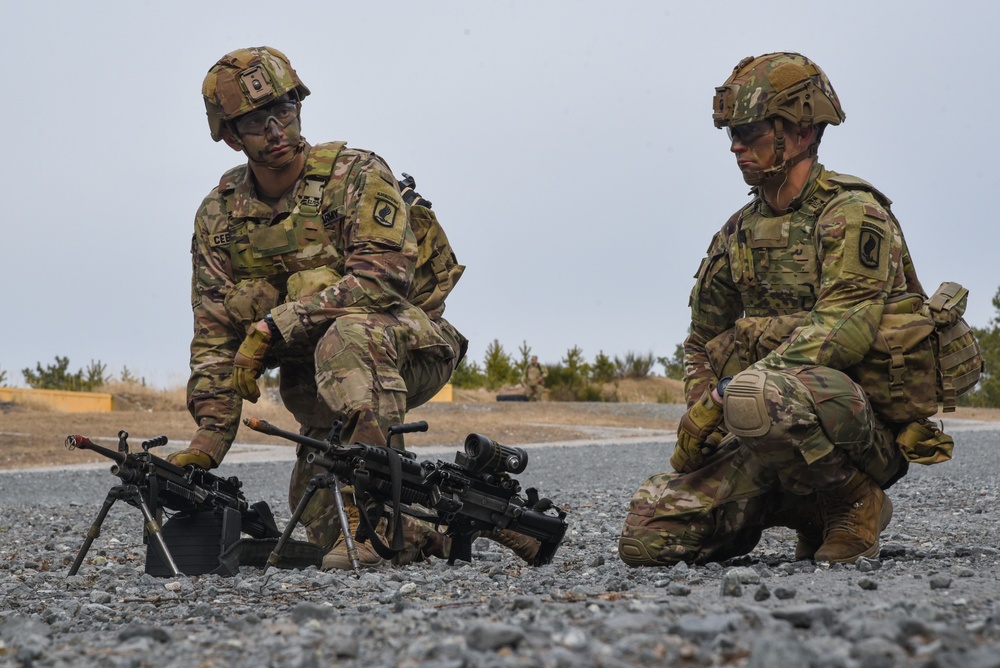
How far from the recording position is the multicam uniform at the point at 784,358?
4406mm

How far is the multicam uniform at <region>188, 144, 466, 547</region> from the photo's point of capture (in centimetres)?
525

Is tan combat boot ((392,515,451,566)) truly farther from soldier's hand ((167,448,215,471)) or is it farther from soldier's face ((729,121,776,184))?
soldier's face ((729,121,776,184))

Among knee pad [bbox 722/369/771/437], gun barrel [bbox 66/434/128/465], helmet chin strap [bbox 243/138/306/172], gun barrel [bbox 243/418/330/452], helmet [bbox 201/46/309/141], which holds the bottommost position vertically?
gun barrel [bbox 66/434/128/465]

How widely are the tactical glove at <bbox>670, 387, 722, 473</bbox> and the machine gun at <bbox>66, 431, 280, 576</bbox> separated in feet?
6.28

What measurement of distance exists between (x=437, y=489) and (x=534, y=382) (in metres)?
29.0

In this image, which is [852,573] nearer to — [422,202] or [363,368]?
[363,368]

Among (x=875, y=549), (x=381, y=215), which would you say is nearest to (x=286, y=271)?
(x=381, y=215)

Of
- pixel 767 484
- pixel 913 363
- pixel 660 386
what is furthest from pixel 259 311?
pixel 660 386

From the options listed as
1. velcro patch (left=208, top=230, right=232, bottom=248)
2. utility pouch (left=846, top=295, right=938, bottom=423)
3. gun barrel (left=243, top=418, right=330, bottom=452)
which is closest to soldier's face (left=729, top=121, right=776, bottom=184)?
utility pouch (left=846, top=295, right=938, bottom=423)

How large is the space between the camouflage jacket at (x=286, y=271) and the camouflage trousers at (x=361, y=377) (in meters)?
0.15

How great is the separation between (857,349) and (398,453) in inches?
72.0

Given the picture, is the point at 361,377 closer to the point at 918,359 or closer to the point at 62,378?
the point at 918,359

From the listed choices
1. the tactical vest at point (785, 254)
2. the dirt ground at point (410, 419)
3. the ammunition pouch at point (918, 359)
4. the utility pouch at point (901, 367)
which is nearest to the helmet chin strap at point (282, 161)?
the tactical vest at point (785, 254)

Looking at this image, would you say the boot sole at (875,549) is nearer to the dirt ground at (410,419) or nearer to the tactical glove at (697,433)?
the tactical glove at (697,433)
